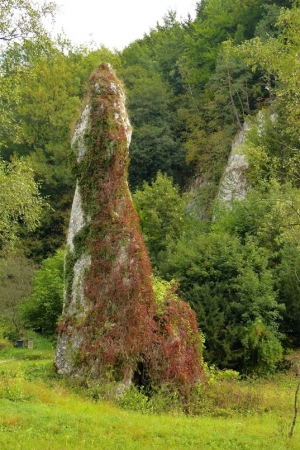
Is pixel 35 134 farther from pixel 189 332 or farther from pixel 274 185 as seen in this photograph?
pixel 189 332

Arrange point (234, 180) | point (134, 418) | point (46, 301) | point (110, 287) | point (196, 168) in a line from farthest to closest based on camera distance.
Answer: point (196, 168)
point (234, 180)
point (46, 301)
point (110, 287)
point (134, 418)

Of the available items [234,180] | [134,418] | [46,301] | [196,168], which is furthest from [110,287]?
[196,168]

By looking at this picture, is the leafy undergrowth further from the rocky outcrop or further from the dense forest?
the dense forest

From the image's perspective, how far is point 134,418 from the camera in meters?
9.00

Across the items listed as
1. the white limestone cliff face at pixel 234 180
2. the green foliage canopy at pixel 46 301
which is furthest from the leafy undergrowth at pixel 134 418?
the white limestone cliff face at pixel 234 180

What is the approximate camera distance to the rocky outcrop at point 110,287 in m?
12.1

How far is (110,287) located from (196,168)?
28341mm

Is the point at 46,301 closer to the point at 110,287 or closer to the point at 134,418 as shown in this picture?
the point at 110,287

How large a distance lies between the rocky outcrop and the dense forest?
1.23 meters

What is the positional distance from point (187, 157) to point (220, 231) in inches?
630

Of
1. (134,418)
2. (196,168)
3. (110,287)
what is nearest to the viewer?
(134,418)

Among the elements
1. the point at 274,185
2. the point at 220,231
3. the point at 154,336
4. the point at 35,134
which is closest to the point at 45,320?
the point at 220,231

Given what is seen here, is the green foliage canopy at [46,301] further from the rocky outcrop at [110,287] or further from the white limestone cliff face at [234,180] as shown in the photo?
the rocky outcrop at [110,287]

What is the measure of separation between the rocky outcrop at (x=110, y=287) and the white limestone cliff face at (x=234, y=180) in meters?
17.1
